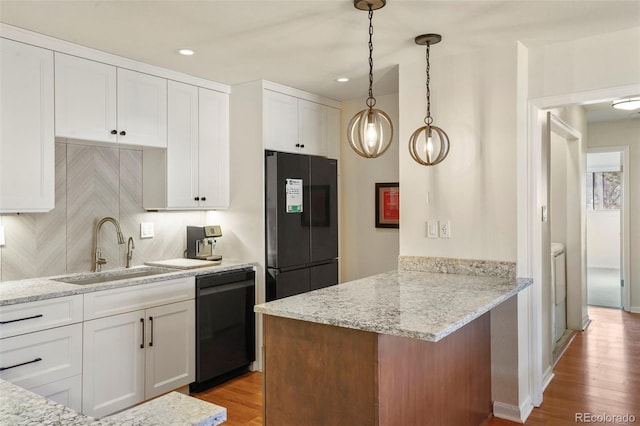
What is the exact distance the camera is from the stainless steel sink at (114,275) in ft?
10.4

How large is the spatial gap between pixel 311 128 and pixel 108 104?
180cm

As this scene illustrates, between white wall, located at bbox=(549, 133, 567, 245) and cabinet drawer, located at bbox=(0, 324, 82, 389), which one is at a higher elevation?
white wall, located at bbox=(549, 133, 567, 245)

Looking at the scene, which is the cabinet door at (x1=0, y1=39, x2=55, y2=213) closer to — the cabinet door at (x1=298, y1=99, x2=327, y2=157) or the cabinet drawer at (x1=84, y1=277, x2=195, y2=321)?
the cabinet drawer at (x1=84, y1=277, x2=195, y2=321)

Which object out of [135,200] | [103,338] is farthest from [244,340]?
[135,200]

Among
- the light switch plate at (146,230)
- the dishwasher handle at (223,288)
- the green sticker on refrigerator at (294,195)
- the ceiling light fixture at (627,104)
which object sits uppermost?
the ceiling light fixture at (627,104)

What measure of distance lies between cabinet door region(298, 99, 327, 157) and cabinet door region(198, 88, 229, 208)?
656 millimetres

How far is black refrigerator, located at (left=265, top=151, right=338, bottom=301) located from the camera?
12.5 ft

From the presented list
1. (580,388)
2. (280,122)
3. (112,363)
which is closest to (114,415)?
(112,363)

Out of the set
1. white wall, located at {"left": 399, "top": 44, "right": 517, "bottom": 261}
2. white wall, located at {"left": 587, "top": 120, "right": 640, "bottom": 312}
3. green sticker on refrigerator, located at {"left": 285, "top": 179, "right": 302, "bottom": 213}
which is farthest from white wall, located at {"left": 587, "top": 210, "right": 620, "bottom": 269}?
green sticker on refrigerator, located at {"left": 285, "top": 179, "right": 302, "bottom": 213}

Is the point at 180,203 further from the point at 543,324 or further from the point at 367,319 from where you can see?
the point at 543,324

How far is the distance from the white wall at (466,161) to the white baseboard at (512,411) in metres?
0.94

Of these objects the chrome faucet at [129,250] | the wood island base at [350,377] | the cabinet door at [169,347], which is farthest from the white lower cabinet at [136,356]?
the wood island base at [350,377]

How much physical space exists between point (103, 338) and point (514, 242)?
8.50 feet

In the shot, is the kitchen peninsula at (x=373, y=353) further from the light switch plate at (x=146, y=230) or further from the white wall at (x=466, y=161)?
the light switch plate at (x=146, y=230)
